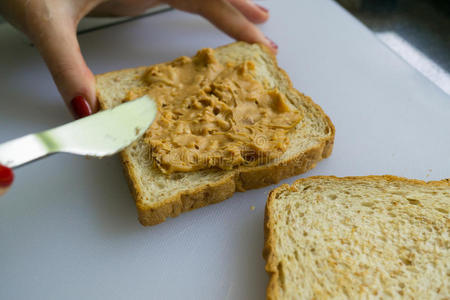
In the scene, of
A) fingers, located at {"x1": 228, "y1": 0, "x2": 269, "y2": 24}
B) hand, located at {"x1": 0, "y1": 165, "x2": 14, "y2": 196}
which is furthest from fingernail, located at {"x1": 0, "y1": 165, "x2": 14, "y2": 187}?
fingers, located at {"x1": 228, "y1": 0, "x2": 269, "y2": 24}

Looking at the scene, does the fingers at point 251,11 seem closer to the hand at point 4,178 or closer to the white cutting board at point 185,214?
the white cutting board at point 185,214

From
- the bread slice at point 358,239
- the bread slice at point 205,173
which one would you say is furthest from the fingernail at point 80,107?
the bread slice at point 358,239

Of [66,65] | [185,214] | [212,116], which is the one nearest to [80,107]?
[66,65]

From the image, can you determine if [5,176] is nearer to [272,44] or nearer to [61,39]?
[61,39]

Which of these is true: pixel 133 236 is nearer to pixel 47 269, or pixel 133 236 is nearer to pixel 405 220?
pixel 47 269

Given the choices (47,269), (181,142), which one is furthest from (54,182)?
(181,142)

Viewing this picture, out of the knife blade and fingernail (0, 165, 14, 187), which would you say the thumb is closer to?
the knife blade
